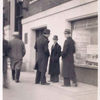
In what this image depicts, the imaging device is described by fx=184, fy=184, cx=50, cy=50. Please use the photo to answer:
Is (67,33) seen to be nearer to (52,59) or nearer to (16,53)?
(52,59)

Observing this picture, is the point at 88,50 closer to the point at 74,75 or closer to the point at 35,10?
the point at 74,75

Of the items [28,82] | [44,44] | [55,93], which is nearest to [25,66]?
[28,82]

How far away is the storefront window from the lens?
251 centimetres

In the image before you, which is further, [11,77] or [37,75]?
[37,75]

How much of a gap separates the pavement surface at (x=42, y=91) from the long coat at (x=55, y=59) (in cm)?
17

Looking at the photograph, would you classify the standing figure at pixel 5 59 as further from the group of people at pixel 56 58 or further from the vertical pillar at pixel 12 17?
the group of people at pixel 56 58

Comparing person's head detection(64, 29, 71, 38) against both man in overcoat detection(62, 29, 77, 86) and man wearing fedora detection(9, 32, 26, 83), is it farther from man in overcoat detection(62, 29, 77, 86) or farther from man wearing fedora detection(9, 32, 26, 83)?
man wearing fedora detection(9, 32, 26, 83)

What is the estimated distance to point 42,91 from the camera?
2.48 m

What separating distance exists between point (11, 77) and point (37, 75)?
37cm

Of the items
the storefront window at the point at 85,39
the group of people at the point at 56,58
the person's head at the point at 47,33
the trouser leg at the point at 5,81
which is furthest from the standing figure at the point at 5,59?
the storefront window at the point at 85,39

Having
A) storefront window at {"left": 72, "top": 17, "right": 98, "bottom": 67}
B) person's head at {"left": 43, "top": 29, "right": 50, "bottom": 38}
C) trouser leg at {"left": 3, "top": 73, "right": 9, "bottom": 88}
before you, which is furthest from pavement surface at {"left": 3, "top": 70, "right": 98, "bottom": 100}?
person's head at {"left": 43, "top": 29, "right": 50, "bottom": 38}

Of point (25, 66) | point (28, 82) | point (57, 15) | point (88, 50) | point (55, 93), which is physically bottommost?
point (55, 93)

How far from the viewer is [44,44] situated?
2508 millimetres

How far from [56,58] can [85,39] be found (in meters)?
0.48
